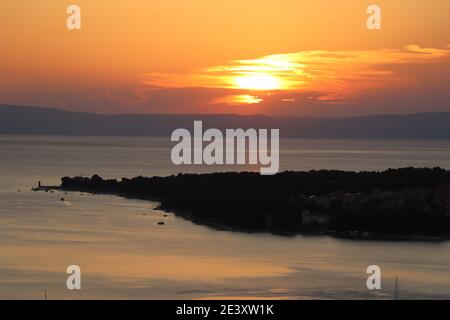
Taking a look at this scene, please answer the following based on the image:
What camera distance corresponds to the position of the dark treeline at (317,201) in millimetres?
31719

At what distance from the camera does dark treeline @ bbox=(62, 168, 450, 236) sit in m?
31.7

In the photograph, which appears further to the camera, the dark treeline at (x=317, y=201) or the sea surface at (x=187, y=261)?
the dark treeline at (x=317, y=201)

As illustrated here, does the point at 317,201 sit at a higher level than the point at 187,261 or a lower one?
higher

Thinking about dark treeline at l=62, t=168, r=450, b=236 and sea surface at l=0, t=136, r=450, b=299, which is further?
dark treeline at l=62, t=168, r=450, b=236

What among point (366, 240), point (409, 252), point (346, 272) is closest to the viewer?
point (346, 272)

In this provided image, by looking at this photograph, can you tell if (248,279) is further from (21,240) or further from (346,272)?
(21,240)

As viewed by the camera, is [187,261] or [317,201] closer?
[187,261]

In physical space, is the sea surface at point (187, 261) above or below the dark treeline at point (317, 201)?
below

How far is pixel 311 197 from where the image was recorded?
3791 centimetres

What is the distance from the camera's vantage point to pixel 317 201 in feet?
119
